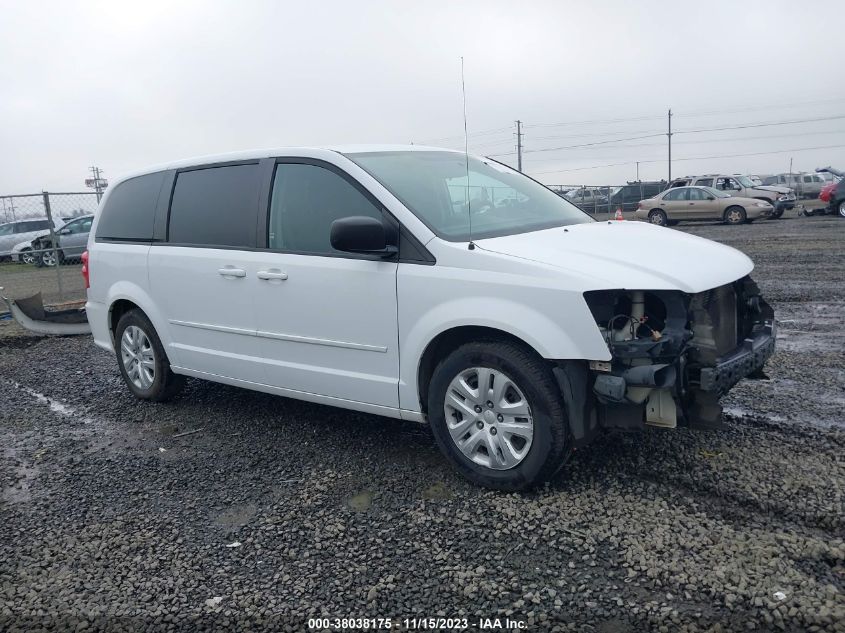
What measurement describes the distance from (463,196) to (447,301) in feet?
3.24

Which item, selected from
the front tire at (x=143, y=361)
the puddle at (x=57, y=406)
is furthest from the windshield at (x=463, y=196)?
the puddle at (x=57, y=406)

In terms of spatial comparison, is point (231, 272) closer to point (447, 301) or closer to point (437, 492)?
point (447, 301)

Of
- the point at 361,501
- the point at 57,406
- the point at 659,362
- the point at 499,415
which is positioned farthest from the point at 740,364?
the point at 57,406

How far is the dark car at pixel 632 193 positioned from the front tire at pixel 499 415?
29.0 meters

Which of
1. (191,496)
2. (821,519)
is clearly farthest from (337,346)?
(821,519)

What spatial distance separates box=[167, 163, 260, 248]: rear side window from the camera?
504cm

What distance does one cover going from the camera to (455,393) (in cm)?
402

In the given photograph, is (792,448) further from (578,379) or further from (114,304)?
(114,304)

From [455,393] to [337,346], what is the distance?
34.1 inches

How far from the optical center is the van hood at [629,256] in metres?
3.59

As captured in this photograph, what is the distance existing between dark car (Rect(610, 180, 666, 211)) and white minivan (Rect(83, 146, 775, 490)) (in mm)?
27999

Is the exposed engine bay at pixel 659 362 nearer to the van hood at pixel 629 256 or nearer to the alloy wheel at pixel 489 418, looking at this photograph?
the van hood at pixel 629 256

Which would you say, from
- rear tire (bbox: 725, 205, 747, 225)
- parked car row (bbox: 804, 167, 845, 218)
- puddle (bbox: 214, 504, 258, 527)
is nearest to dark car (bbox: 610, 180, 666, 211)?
rear tire (bbox: 725, 205, 747, 225)

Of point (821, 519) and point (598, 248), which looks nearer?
point (821, 519)
